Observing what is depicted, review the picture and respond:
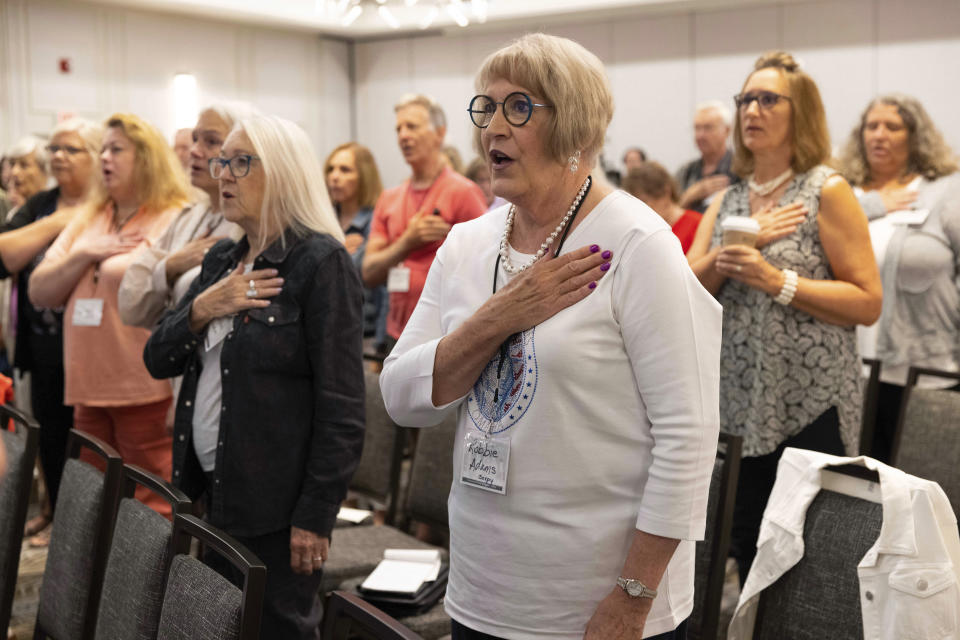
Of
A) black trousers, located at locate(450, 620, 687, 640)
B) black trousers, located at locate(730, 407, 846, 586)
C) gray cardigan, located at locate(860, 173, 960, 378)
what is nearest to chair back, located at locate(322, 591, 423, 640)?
black trousers, located at locate(450, 620, 687, 640)

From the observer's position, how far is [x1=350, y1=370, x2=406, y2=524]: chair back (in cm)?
290

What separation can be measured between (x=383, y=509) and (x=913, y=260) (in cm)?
191

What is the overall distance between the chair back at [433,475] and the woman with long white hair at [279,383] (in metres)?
0.60

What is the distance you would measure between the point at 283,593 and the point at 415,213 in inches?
82.9

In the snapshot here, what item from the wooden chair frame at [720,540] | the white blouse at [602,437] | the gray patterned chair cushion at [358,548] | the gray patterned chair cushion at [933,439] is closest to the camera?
the white blouse at [602,437]

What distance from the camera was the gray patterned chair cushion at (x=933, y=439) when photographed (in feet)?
7.85

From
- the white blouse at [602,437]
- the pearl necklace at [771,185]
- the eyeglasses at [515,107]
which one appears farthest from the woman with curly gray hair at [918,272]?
the eyeglasses at [515,107]

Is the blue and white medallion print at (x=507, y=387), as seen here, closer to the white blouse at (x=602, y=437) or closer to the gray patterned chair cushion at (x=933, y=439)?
the white blouse at (x=602, y=437)

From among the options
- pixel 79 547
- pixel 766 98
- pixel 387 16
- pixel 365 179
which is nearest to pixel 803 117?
pixel 766 98

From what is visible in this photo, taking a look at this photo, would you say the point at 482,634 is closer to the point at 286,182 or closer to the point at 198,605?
the point at 198,605

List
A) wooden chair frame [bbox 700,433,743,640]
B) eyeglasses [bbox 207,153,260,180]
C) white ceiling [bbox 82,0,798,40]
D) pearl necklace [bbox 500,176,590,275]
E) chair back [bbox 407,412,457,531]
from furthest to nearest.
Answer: white ceiling [bbox 82,0,798,40], chair back [bbox 407,412,457,531], eyeglasses [bbox 207,153,260,180], wooden chair frame [bbox 700,433,743,640], pearl necklace [bbox 500,176,590,275]

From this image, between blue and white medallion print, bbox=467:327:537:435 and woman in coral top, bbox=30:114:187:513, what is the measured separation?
2.07 m

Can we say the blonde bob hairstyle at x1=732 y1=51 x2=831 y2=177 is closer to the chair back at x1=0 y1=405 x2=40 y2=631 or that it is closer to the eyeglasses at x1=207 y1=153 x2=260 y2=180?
the eyeglasses at x1=207 y1=153 x2=260 y2=180

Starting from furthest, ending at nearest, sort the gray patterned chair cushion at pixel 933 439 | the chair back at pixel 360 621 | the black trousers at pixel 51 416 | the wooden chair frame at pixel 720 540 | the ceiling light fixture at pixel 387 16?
1. the ceiling light fixture at pixel 387 16
2. the black trousers at pixel 51 416
3. the gray patterned chair cushion at pixel 933 439
4. the wooden chair frame at pixel 720 540
5. the chair back at pixel 360 621
